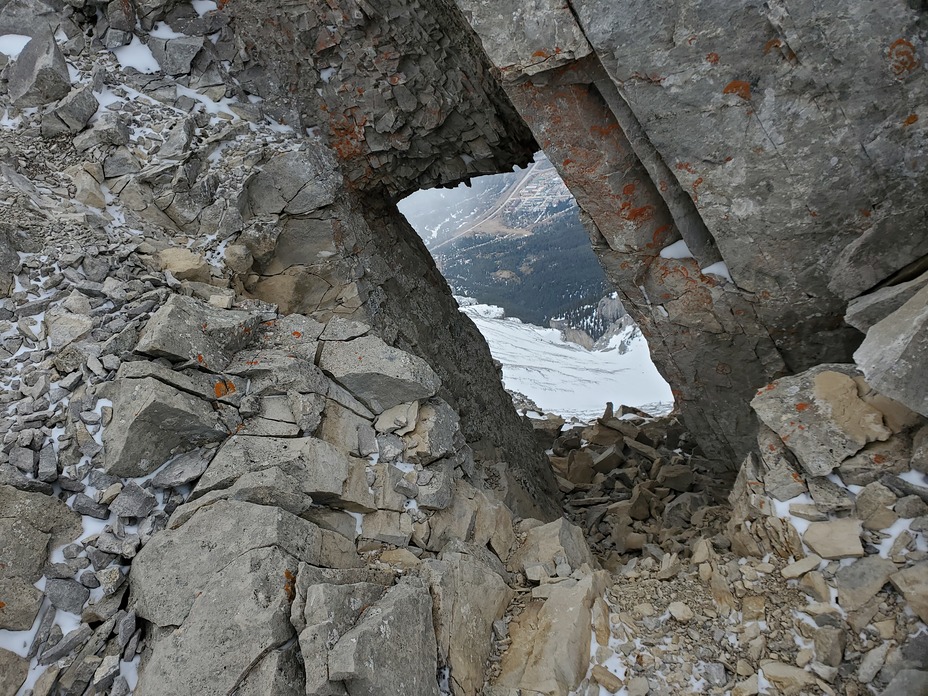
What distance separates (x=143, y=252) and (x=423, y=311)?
5483 mm

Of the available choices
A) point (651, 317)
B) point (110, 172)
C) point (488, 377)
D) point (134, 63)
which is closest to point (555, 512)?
point (488, 377)

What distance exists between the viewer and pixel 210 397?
6.58 meters

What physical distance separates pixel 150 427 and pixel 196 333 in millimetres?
1382

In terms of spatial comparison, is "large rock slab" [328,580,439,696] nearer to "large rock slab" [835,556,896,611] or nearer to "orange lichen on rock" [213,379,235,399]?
"orange lichen on rock" [213,379,235,399]

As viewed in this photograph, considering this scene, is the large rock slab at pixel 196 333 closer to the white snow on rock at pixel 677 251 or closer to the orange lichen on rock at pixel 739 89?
the white snow on rock at pixel 677 251

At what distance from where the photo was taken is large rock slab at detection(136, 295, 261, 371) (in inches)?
259

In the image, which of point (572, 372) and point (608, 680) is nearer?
point (608, 680)

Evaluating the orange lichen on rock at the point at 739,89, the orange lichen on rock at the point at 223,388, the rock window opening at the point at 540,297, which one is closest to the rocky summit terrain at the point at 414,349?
the orange lichen on rock at the point at 739,89

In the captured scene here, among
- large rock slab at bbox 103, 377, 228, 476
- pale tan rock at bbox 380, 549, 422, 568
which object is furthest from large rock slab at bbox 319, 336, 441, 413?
pale tan rock at bbox 380, 549, 422, 568

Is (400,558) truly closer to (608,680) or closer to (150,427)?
(608,680)

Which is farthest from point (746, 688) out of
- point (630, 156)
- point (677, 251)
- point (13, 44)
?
point (13, 44)

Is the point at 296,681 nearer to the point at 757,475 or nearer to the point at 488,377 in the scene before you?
Result: the point at 757,475

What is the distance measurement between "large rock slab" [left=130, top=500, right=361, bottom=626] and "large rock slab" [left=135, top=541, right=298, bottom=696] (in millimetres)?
117

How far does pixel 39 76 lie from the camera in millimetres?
9422
